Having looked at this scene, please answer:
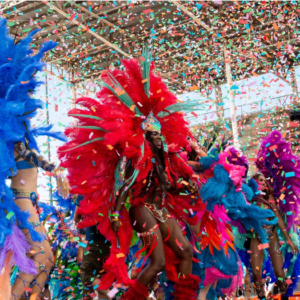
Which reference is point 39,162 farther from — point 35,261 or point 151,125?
point 151,125

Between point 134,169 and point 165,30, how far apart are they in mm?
6540

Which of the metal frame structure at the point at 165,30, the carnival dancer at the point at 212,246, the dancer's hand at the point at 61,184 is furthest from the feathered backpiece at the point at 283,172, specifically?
the metal frame structure at the point at 165,30

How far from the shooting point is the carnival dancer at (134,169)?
284cm

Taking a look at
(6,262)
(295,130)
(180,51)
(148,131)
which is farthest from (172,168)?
(180,51)

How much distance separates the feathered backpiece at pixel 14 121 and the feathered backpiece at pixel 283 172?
2695 mm

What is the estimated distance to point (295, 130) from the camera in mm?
11570

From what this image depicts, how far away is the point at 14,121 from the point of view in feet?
8.61

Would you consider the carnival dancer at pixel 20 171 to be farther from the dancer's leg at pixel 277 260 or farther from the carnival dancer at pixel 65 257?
the dancer's leg at pixel 277 260

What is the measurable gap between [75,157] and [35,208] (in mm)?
572

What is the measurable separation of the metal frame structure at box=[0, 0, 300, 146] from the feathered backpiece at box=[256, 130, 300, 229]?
4804 mm

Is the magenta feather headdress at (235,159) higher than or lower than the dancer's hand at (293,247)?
higher

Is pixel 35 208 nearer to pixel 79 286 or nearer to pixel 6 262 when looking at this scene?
pixel 6 262

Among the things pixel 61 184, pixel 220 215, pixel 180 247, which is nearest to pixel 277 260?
pixel 220 215

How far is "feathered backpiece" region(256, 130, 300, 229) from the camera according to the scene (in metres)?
4.29
